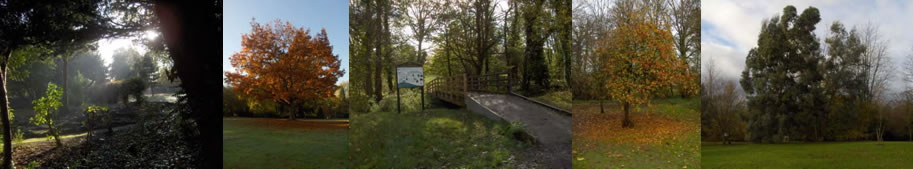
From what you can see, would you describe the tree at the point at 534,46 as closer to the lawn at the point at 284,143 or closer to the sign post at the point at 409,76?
the sign post at the point at 409,76

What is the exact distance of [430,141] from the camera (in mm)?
4473

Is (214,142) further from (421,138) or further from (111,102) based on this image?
(421,138)

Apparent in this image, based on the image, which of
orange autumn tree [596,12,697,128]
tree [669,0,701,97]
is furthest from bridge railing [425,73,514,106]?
tree [669,0,701,97]

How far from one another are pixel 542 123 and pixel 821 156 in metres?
4.01

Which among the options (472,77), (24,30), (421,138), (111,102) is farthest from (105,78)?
(472,77)

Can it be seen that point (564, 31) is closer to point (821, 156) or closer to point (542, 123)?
point (542, 123)

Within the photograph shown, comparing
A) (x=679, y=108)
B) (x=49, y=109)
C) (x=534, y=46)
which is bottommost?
(x=679, y=108)

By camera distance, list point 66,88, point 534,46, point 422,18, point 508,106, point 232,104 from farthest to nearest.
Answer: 1. point 534,46
2. point 508,106
3. point 422,18
4. point 232,104
5. point 66,88

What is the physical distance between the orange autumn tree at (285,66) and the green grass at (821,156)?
18.4ft

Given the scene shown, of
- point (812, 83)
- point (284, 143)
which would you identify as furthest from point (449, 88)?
point (812, 83)

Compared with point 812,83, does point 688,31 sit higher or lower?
higher

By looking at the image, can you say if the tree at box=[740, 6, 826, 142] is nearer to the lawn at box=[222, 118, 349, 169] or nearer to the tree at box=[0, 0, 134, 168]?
the lawn at box=[222, 118, 349, 169]

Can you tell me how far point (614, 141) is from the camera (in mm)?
5262

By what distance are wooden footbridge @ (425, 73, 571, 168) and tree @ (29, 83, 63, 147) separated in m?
Answer: 3.60
